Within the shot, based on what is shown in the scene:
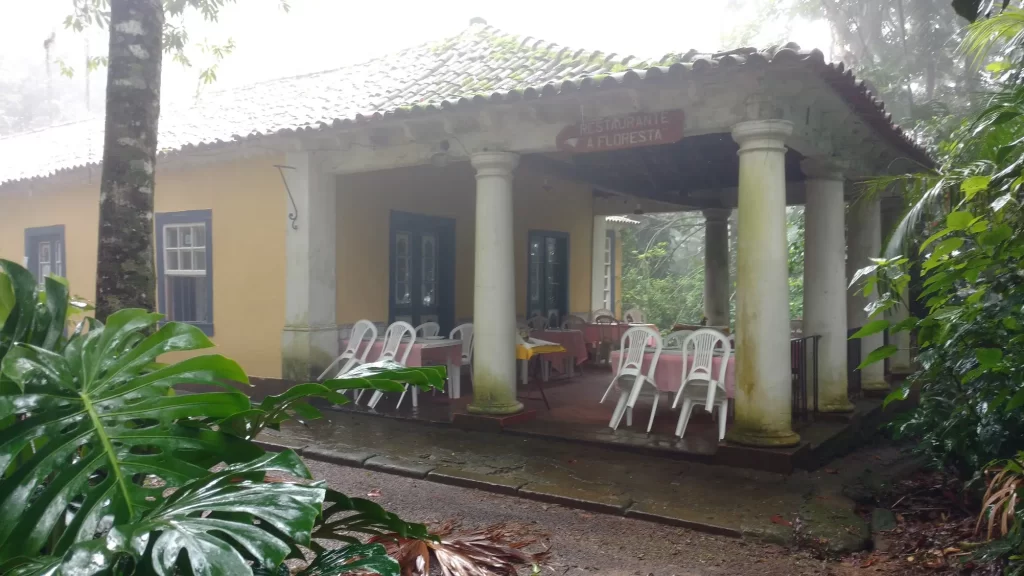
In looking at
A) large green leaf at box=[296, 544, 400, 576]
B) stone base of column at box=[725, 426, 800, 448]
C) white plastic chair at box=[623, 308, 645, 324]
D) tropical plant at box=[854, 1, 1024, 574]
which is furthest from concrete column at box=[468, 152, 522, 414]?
white plastic chair at box=[623, 308, 645, 324]

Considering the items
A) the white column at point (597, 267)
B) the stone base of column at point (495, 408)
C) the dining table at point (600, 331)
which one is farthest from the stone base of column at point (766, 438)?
the white column at point (597, 267)

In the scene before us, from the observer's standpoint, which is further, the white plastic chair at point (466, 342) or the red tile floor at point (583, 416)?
the white plastic chair at point (466, 342)

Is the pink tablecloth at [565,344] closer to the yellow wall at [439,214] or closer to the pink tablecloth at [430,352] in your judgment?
the yellow wall at [439,214]

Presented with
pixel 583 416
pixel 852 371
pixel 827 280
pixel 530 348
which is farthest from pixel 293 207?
pixel 852 371

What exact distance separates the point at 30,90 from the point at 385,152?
35.9m

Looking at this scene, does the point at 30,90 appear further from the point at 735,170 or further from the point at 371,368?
the point at 371,368

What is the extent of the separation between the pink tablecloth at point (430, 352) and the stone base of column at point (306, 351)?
26 cm

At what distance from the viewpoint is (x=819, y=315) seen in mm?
6926

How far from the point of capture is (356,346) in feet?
25.4

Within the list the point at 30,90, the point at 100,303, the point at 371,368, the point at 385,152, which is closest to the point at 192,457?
the point at 371,368

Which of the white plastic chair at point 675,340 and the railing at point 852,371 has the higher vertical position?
the white plastic chair at point 675,340

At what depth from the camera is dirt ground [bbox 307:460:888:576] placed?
3.63m

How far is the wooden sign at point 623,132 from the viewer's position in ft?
18.9

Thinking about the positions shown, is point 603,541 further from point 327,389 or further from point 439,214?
point 439,214
